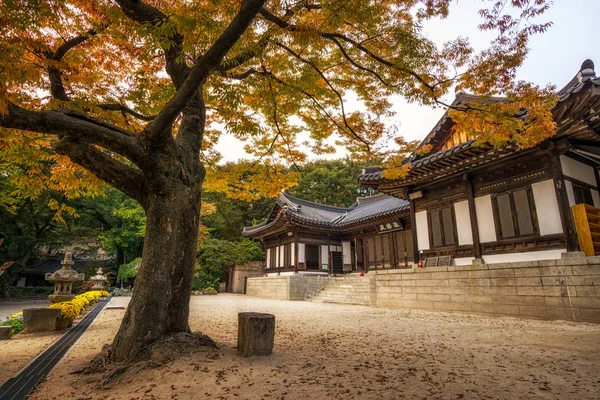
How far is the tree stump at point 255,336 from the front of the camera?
3.94 metres

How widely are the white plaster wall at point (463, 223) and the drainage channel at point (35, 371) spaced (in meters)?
10.6

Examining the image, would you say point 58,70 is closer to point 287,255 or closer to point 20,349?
point 20,349

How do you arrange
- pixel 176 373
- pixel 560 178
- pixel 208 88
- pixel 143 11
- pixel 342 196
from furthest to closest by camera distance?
pixel 342 196, pixel 560 178, pixel 208 88, pixel 143 11, pixel 176 373

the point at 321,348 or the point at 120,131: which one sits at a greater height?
the point at 120,131

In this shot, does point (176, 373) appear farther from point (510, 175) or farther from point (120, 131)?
point (510, 175)

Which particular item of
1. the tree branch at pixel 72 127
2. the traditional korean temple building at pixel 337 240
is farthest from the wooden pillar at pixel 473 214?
the tree branch at pixel 72 127

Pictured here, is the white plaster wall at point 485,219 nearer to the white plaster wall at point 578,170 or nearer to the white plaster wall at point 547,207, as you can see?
the white plaster wall at point 547,207

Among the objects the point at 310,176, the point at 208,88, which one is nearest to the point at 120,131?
the point at 208,88

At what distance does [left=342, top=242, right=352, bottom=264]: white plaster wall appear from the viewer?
20.8 m

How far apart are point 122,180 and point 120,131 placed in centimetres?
68

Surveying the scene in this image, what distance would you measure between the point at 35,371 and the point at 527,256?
10.7 m

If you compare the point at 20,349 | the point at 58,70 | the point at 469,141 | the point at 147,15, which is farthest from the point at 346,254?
the point at 147,15

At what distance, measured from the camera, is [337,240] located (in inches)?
831

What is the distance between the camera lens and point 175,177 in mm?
4293
